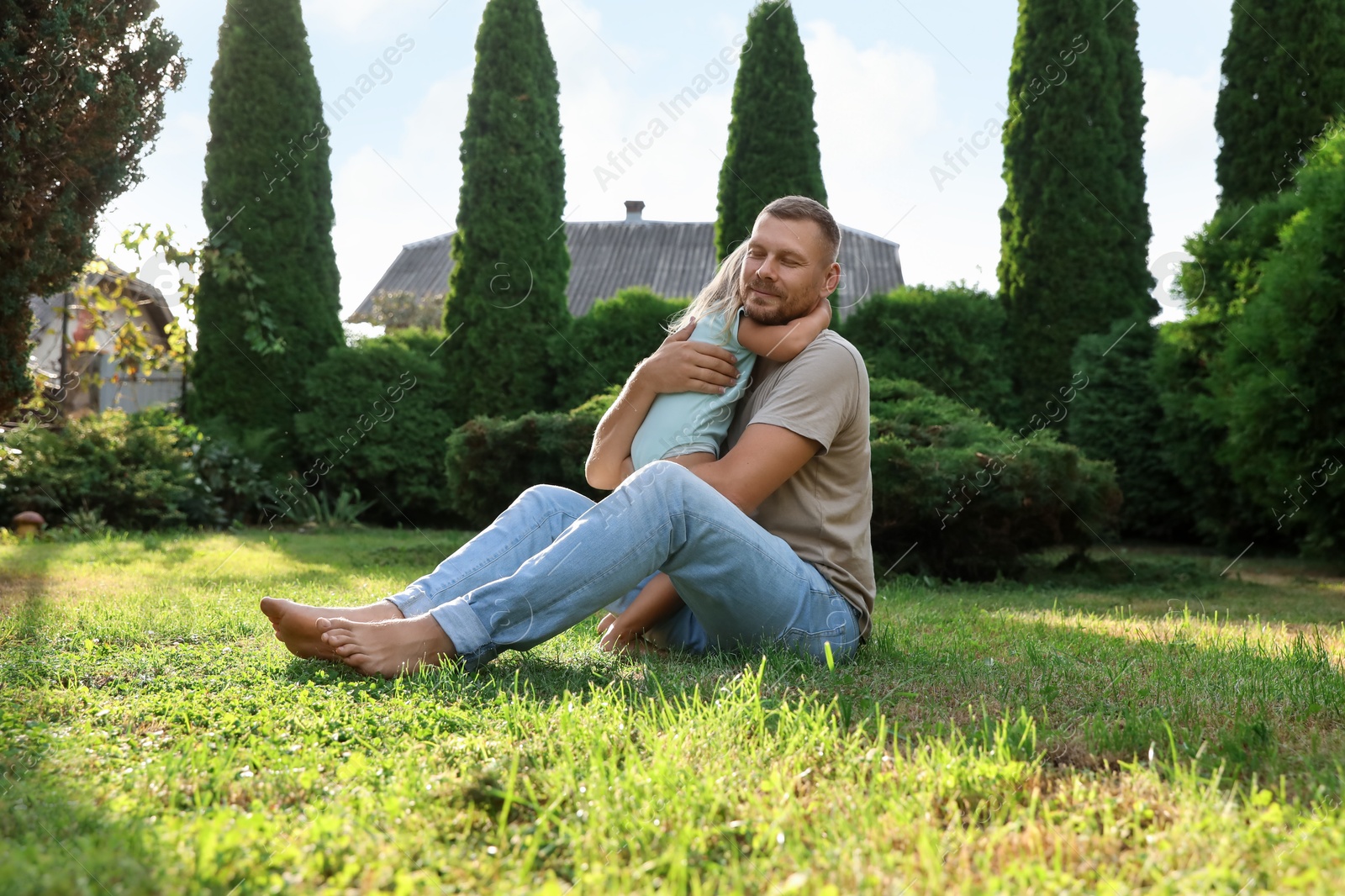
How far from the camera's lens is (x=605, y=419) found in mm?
3158

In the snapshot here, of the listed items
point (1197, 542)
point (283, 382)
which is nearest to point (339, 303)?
point (283, 382)

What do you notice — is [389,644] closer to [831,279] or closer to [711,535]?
[711,535]

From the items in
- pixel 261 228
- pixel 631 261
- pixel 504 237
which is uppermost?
pixel 631 261

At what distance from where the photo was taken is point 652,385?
3018 mm

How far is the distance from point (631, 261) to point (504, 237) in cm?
1423

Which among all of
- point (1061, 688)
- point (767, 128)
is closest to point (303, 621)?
point (1061, 688)

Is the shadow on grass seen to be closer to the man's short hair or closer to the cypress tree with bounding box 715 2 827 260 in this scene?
the man's short hair

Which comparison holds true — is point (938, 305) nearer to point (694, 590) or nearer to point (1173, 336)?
point (1173, 336)

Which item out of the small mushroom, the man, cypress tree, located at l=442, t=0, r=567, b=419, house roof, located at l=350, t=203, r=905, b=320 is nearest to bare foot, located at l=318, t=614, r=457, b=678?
the man

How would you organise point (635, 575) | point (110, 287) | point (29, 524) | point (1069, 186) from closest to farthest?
point (635, 575) < point (29, 524) < point (110, 287) < point (1069, 186)

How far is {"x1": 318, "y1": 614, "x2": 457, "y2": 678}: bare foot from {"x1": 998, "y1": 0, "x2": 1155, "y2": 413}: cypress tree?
31.5ft

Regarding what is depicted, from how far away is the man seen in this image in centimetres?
242

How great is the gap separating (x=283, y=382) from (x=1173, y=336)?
908 cm

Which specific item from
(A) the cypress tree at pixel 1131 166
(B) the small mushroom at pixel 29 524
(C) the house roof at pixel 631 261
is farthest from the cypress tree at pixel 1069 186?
(C) the house roof at pixel 631 261
